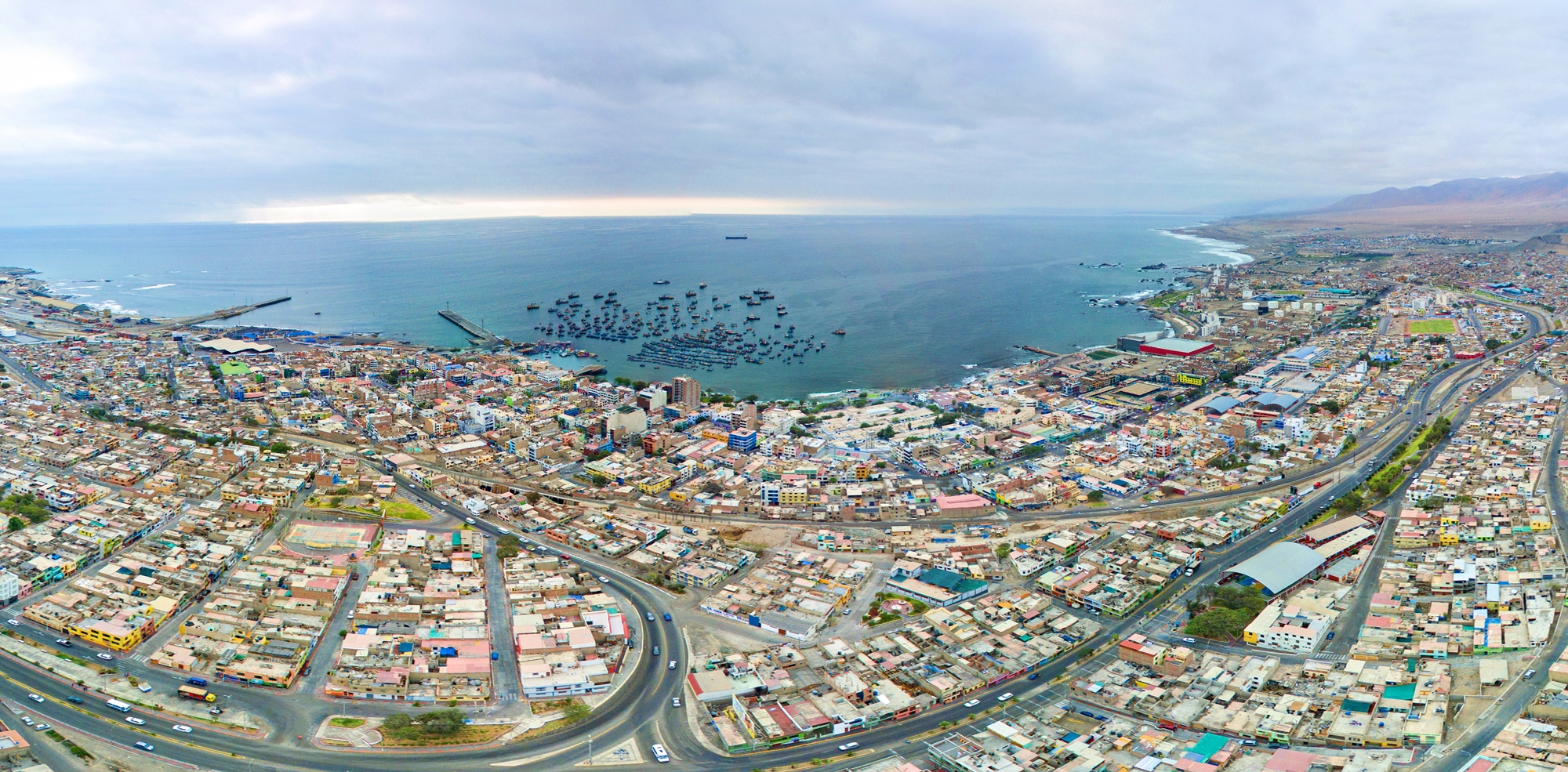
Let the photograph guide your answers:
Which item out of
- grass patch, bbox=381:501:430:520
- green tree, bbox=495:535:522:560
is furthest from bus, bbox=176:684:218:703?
grass patch, bbox=381:501:430:520

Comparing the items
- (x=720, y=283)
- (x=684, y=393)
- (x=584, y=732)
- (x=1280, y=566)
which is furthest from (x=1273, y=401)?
(x=720, y=283)

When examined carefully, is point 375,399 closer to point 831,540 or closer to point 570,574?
point 570,574

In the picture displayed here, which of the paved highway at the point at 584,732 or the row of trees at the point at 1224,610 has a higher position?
the row of trees at the point at 1224,610

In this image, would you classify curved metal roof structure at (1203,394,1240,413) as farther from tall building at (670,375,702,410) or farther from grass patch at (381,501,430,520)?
grass patch at (381,501,430,520)

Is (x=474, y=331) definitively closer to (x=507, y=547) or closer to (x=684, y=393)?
(x=684, y=393)

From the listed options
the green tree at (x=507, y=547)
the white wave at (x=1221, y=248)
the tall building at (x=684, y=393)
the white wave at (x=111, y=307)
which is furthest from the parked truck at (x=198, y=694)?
the white wave at (x=1221, y=248)

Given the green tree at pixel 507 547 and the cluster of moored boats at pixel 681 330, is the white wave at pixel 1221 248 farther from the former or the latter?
the green tree at pixel 507 547
